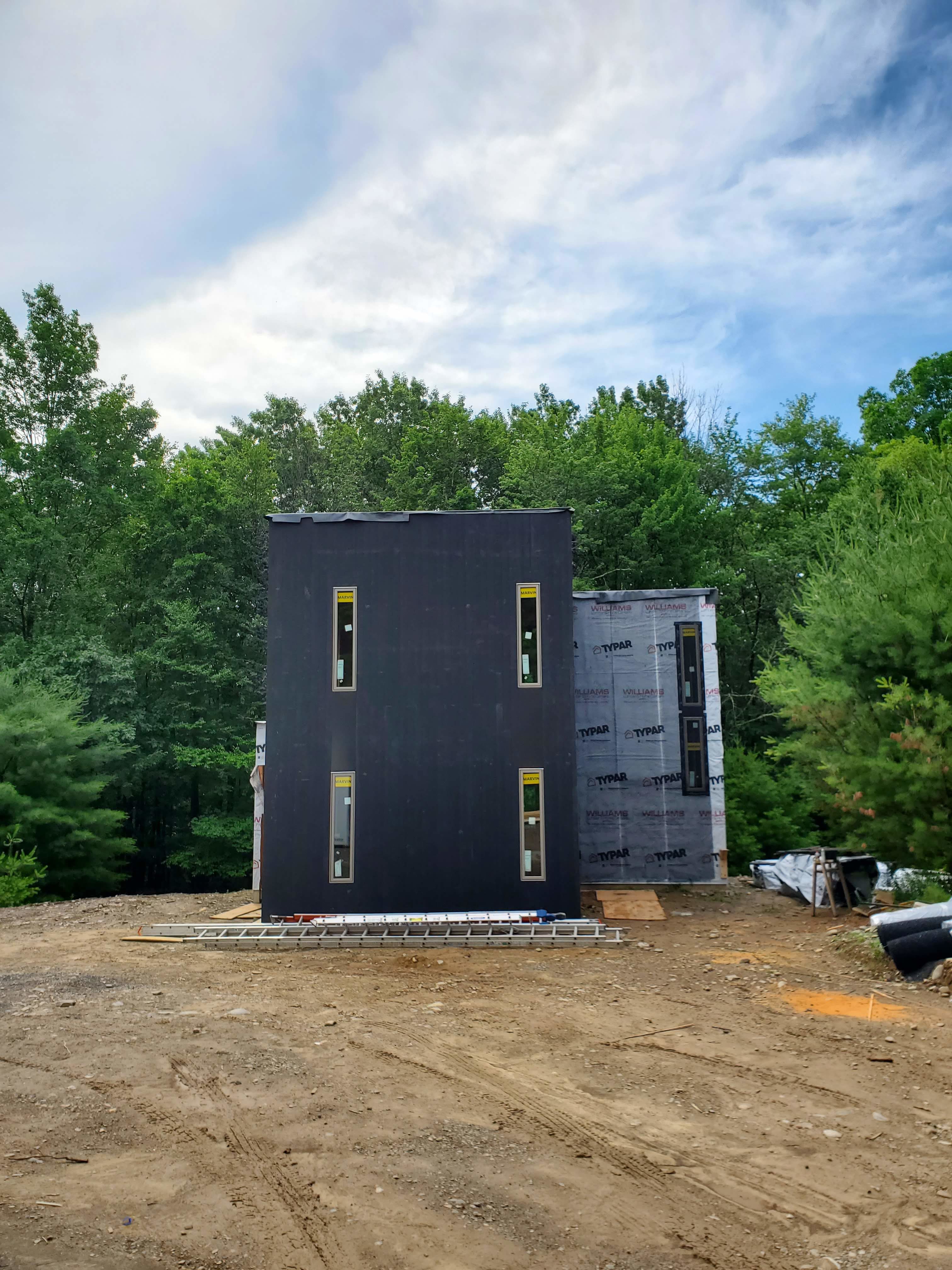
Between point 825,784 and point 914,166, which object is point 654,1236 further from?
point 914,166

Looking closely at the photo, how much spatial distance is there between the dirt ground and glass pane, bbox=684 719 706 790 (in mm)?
6132

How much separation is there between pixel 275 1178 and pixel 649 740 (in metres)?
12.1

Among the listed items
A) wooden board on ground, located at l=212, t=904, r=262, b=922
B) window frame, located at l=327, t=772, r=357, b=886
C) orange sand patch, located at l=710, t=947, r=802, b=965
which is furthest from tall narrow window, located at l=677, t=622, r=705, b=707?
wooden board on ground, located at l=212, t=904, r=262, b=922

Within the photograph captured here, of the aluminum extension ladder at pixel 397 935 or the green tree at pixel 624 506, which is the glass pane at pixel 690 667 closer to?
the aluminum extension ladder at pixel 397 935

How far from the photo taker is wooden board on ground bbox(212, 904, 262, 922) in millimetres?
12750

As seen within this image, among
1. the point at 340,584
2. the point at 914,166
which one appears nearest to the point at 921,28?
the point at 914,166

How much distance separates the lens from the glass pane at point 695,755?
15336 millimetres

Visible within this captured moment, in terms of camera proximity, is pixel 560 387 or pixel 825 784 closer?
pixel 825 784

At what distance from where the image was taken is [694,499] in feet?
80.5

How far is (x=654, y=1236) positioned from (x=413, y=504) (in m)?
25.6

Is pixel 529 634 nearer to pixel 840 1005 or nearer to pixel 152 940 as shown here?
pixel 840 1005

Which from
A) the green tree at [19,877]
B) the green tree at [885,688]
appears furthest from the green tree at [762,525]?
the green tree at [19,877]

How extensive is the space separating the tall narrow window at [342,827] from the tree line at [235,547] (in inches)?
285

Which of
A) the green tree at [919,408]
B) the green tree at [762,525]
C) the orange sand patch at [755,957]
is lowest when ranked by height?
the orange sand patch at [755,957]
